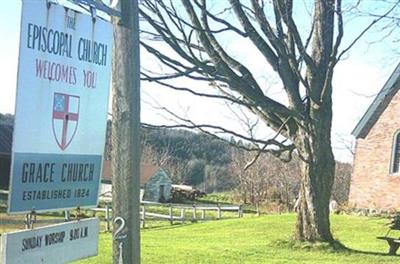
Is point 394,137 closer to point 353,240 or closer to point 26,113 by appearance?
point 353,240

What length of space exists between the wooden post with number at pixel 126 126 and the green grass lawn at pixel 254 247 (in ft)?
29.4

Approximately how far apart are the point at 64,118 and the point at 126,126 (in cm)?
49

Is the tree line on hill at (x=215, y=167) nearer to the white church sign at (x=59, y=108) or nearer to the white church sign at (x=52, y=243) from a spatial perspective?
the white church sign at (x=52, y=243)

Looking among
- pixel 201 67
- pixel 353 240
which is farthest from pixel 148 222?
pixel 201 67

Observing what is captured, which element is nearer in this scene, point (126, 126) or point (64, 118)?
point (64, 118)

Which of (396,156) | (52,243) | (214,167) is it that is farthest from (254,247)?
(214,167)

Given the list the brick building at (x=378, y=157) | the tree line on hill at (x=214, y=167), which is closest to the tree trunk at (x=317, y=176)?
the brick building at (x=378, y=157)

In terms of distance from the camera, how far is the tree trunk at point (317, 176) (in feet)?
50.2

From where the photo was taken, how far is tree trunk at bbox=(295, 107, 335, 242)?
15.3 metres

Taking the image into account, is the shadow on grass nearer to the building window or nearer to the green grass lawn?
the green grass lawn

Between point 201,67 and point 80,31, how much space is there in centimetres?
941

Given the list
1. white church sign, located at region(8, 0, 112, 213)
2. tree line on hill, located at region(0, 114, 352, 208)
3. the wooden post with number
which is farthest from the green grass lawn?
tree line on hill, located at region(0, 114, 352, 208)

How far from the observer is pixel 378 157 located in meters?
34.0

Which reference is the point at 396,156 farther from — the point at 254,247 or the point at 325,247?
the point at 325,247
